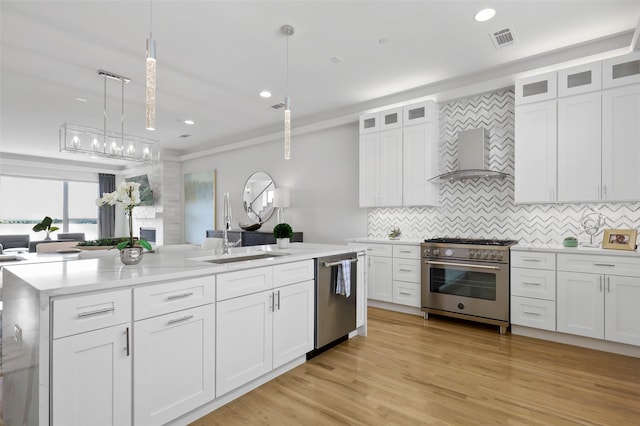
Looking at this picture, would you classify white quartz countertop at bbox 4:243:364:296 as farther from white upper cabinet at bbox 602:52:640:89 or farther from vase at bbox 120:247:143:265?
white upper cabinet at bbox 602:52:640:89

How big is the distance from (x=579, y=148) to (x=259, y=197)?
509cm

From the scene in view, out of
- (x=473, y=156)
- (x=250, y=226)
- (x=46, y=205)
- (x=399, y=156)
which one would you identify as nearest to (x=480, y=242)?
(x=473, y=156)

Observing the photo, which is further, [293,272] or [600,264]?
[600,264]

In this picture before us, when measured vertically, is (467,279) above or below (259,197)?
below

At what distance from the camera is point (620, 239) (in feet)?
10.00

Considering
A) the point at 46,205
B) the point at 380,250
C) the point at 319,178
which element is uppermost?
the point at 319,178

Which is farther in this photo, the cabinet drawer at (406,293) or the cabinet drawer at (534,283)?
the cabinet drawer at (406,293)

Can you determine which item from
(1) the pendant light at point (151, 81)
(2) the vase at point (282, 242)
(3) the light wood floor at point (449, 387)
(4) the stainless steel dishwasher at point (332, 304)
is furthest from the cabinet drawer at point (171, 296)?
(2) the vase at point (282, 242)

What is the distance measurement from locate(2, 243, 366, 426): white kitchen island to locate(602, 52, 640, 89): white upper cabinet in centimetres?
342

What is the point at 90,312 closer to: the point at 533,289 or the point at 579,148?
the point at 533,289

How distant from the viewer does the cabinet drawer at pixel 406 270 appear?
409cm

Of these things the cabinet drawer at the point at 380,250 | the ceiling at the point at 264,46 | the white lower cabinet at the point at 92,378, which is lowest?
the white lower cabinet at the point at 92,378

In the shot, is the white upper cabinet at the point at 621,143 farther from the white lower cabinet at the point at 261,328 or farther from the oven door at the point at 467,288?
the white lower cabinet at the point at 261,328

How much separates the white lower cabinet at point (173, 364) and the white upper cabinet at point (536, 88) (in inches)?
146
